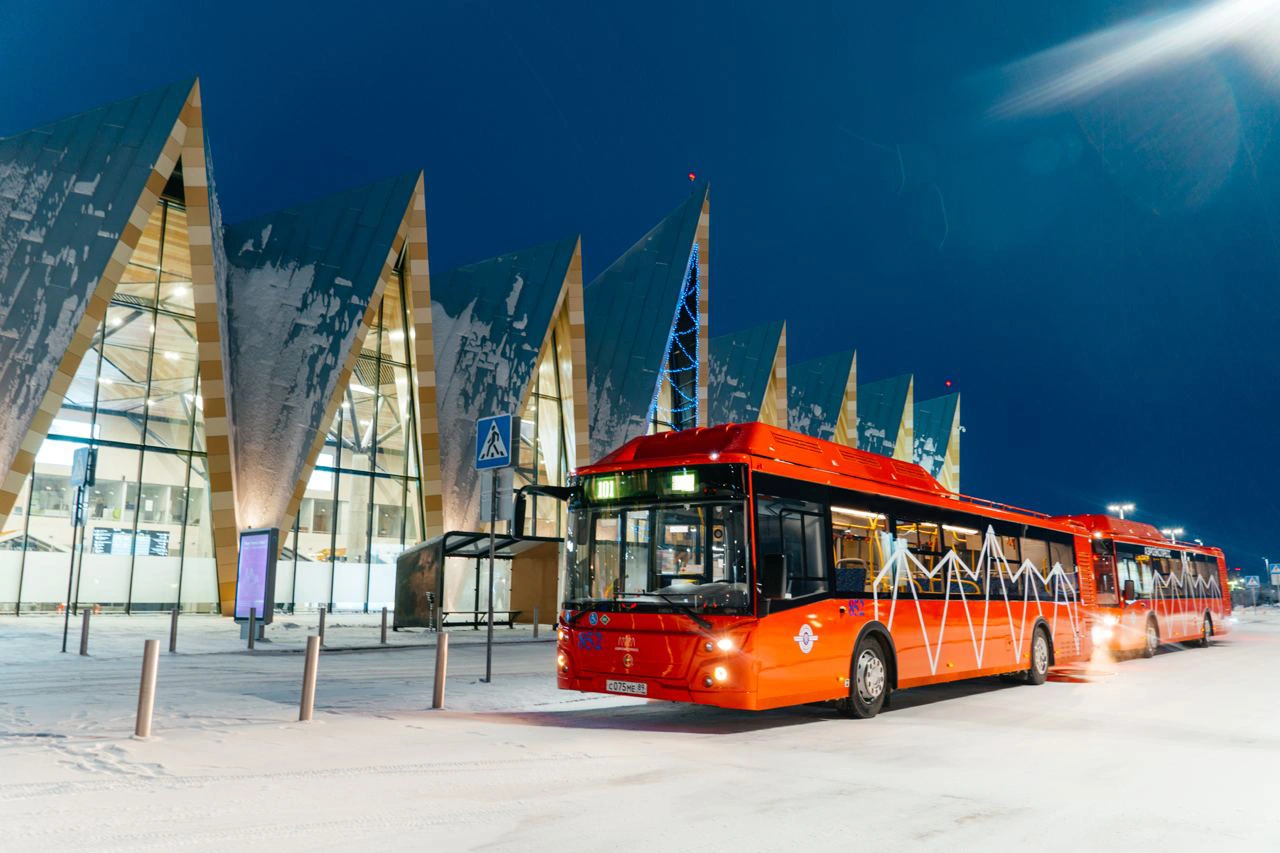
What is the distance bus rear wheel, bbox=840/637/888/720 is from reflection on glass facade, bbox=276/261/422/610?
21.9 m

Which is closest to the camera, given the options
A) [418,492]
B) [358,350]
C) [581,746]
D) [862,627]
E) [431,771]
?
[431,771]

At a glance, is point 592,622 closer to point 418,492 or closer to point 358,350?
point 358,350

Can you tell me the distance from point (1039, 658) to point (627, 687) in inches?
343

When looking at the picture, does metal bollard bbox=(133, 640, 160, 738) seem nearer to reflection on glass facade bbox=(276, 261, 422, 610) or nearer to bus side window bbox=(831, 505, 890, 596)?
bus side window bbox=(831, 505, 890, 596)

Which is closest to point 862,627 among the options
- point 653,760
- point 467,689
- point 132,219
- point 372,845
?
point 653,760

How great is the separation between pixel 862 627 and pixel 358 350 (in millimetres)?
22076

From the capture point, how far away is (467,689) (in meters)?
12.1

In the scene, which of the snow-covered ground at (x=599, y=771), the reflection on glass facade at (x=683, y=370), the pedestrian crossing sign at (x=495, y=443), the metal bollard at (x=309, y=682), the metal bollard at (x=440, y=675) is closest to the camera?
the snow-covered ground at (x=599, y=771)

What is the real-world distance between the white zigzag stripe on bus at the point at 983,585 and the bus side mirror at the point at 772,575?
85.9 inches

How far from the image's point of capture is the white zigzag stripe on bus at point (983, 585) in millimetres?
11370

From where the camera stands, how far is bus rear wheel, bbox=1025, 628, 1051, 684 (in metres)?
15.1


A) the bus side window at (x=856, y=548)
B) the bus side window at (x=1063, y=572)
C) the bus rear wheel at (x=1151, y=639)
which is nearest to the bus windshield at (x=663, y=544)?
the bus side window at (x=856, y=548)

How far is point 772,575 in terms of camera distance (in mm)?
9023

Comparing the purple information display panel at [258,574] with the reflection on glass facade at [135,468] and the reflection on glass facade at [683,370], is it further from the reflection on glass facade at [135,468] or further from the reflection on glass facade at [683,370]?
the reflection on glass facade at [683,370]
